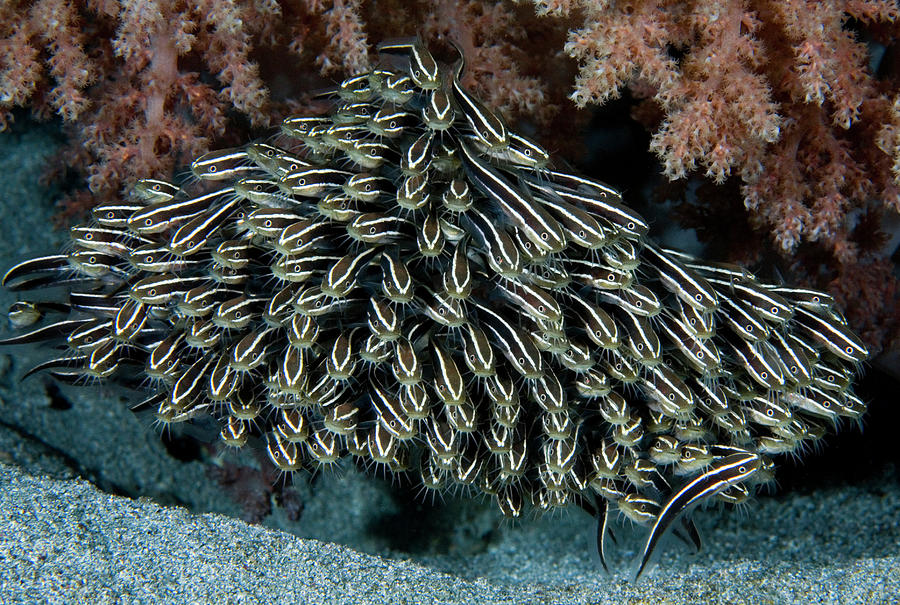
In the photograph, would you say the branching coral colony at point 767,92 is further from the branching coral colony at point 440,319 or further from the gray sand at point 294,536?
the gray sand at point 294,536

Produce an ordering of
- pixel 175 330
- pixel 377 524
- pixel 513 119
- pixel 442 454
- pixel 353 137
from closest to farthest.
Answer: pixel 353 137, pixel 442 454, pixel 175 330, pixel 513 119, pixel 377 524

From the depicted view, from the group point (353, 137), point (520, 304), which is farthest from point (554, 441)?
point (353, 137)

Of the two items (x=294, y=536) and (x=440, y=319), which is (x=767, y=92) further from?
(x=294, y=536)

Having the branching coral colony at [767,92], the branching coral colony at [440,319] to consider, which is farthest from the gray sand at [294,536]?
the branching coral colony at [767,92]

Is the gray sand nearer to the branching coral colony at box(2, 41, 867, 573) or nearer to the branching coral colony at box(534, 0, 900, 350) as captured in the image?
the branching coral colony at box(2, 41, 867, 573)

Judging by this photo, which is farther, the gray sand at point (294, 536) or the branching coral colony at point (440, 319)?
the branching coral colony at point (440, 319)

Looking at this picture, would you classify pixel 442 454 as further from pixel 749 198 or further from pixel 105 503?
pixel 749 198
